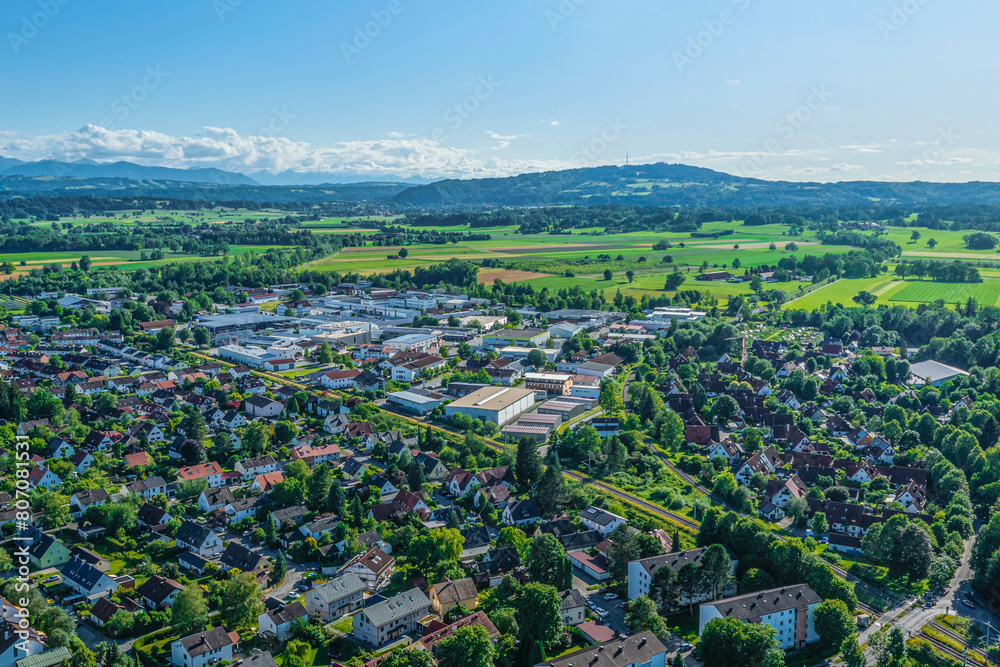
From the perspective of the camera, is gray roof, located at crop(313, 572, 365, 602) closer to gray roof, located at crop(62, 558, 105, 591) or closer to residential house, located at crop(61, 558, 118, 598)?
residential house, located at crop(61, 558, 118, 598)

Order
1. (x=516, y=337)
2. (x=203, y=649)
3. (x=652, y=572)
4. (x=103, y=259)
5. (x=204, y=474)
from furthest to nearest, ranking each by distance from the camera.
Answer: (x=103, y=259)
(x=516, y=337)
(x=204, y=474)
(x=652, y=572)
(x=203, y=649)

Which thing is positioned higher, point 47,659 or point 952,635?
point 47,659

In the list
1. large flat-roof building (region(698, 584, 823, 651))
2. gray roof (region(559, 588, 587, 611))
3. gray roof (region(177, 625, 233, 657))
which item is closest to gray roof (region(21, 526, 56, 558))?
gray roof (region(177, 625, 233, 657))

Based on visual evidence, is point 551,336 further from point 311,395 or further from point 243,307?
point 243,307

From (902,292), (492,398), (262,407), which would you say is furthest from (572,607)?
(902,292)

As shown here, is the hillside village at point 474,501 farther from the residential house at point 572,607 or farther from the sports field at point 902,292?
the sports field at point 902,292

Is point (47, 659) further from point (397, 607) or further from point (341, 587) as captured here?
point (397, 607)

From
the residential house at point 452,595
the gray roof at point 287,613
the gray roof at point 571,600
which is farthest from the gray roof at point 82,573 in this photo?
the gray roof at point 571,600
